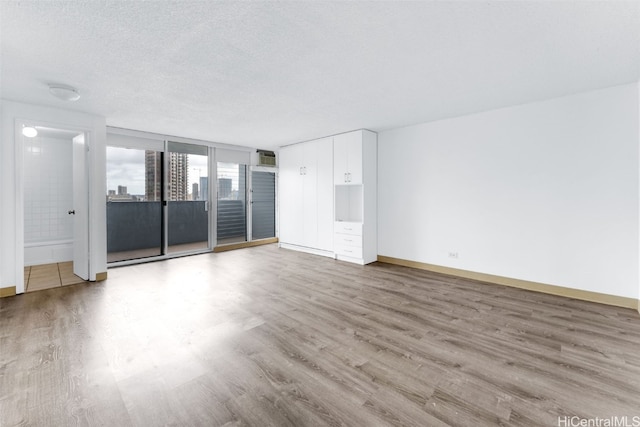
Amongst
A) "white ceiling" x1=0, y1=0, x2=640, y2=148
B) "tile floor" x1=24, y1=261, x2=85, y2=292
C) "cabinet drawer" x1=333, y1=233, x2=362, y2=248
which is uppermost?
"white ceiling" x1=0, y1=0, x2=640, y2=148

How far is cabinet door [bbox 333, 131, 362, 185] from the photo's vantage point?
5391mm

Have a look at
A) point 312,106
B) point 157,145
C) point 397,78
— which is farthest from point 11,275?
point 397,78

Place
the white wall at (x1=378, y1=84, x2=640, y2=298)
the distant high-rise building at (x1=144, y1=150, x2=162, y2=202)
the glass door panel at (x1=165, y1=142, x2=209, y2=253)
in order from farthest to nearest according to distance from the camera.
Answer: the glass door panel at (x1=165, y1=142, x2=209, y2=253)
the distant high-rise building at (x1=144, y1=150, x2=162, y2=202)
the white wall at (x1=378, y1=84, x2=640, y2=298)

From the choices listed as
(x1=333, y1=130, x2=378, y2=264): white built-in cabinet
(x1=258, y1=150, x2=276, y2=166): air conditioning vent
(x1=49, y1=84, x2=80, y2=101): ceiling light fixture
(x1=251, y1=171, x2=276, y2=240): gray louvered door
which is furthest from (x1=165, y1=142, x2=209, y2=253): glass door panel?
(x1=333, y1=130, x2=378, y2=264): white built-in cabinet

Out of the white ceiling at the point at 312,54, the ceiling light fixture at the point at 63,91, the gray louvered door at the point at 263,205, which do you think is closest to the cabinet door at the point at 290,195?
the gray louvered door at the point at 263,205

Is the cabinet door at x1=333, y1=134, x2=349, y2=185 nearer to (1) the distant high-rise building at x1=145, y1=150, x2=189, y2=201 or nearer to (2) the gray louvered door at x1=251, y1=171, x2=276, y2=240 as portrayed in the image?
(2) the gray louvered door at x1=251, y1=171, x2=276, y2=240

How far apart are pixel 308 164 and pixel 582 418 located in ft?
18.6

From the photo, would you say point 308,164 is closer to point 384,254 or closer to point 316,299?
point 384,254

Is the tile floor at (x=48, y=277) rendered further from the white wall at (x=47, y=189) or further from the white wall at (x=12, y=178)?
the white wall at (x=47, y=189)

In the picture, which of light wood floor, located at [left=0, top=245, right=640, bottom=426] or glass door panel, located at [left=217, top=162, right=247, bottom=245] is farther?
glass door panel, located at [left=217, top=162, right=247, bottom=245]

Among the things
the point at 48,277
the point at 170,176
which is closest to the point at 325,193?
the point at 170,176

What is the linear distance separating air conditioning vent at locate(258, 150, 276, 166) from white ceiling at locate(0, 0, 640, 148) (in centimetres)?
330

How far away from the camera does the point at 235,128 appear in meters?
5.26

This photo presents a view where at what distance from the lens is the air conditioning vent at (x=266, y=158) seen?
751 centimetres
